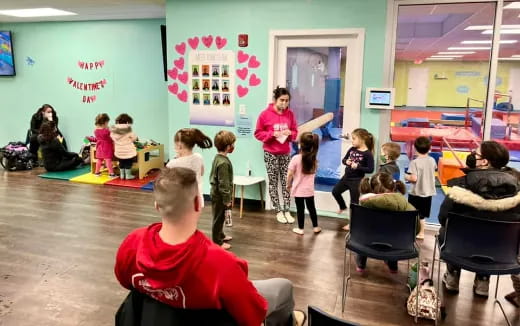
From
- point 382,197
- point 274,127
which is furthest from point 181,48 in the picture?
point 382,197

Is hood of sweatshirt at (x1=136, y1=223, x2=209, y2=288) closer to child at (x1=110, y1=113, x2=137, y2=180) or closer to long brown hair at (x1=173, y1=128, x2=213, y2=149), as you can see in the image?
long brown hair at (x1=173, y1=128, x2=213, y2=149)

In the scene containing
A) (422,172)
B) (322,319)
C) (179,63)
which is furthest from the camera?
(179,63)

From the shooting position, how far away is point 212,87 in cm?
523

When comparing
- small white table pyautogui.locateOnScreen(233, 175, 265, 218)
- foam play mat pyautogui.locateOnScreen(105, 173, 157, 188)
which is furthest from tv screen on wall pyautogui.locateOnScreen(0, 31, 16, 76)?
small white table pyautogui.locateOnScreen(233, 175, 265, 218)

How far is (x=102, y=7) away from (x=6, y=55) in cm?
320

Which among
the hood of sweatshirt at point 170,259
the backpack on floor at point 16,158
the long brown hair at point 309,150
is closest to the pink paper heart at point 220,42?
the long brown hair at point 309,150

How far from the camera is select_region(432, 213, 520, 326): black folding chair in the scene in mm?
2533

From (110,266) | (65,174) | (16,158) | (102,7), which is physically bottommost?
(110,266)

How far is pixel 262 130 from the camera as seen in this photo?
15.6 ft

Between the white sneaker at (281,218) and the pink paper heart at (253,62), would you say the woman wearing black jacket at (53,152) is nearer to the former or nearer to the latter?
the pink paper heart at (253,62)

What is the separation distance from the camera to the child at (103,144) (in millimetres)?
6613

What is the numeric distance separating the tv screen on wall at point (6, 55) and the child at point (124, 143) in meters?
3.21

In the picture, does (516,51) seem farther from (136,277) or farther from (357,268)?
(136,277)

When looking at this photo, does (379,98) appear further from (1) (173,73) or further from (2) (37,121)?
(2) (37,121)
